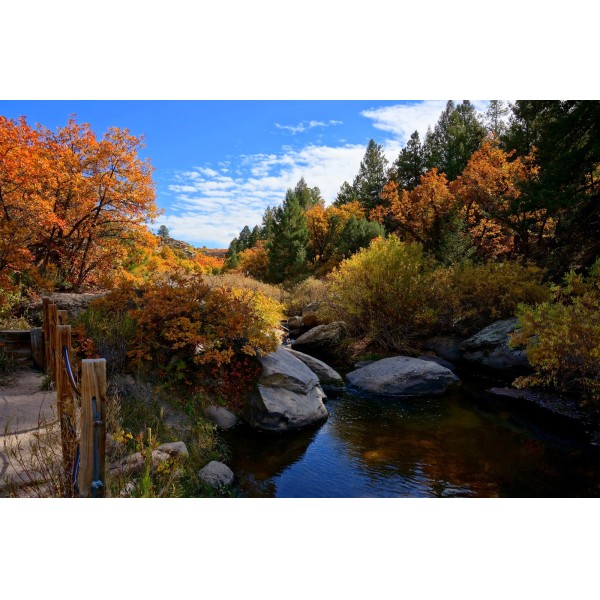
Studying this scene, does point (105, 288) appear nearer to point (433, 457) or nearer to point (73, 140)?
point (73, 140)

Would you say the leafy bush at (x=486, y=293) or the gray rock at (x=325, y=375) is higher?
the leafy bush at (x=486, y=293)

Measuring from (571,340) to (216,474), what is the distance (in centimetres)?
643

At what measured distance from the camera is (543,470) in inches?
238

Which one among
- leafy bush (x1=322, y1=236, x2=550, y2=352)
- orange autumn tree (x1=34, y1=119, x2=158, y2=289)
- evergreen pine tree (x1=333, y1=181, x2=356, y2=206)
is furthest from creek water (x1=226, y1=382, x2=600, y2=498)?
evergreen pine tree (x1=333, y1=181, x2=356, y2=206)

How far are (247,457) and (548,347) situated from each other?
5.71m

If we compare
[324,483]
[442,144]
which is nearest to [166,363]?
[324,483]

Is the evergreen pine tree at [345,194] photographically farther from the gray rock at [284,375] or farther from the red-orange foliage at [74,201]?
the gray rock at [284,375]

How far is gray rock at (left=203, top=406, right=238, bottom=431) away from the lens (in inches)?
280

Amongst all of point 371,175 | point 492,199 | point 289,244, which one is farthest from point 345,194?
point 492,199

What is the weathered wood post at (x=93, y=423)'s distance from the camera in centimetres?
273

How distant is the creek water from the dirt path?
7.99ft

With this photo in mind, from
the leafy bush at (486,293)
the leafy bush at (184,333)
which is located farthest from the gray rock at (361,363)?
the leafy bush at (184,333)

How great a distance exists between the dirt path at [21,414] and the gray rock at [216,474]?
1.84 meters
